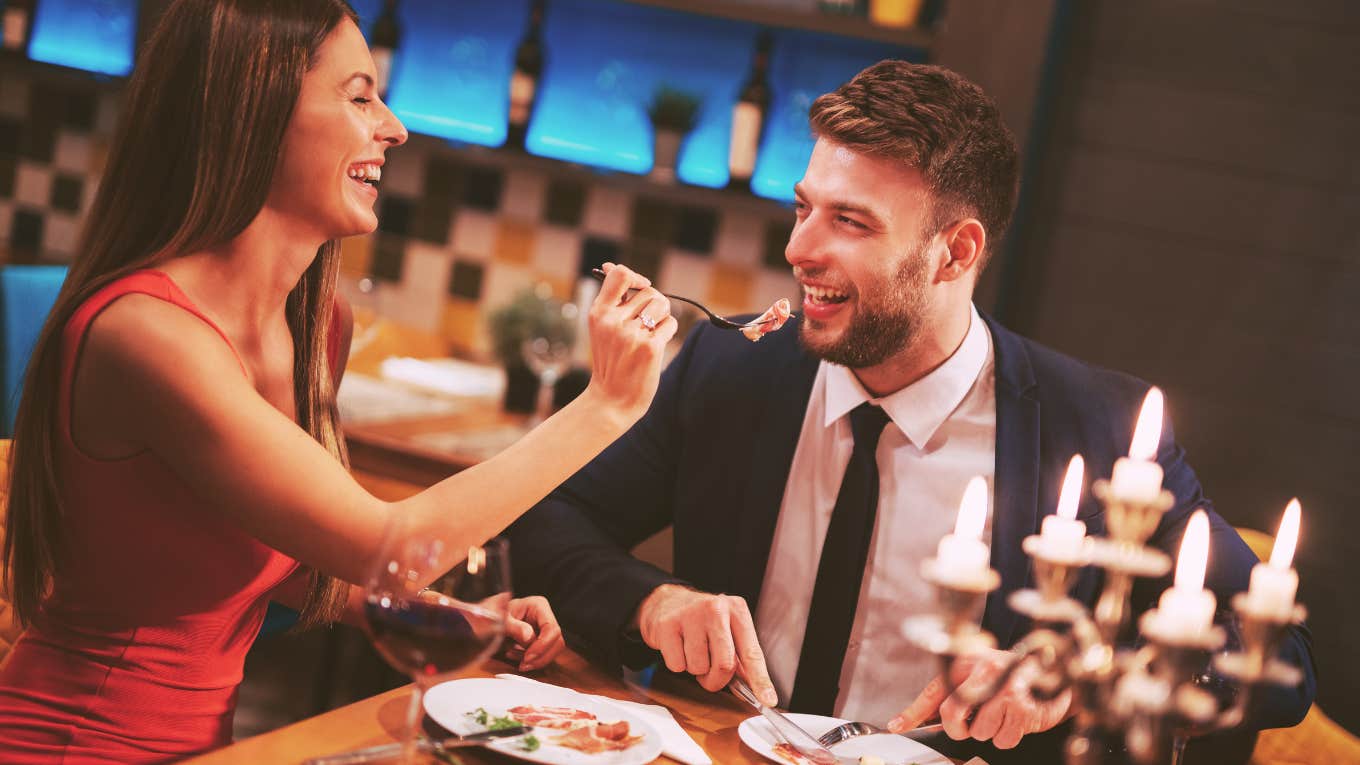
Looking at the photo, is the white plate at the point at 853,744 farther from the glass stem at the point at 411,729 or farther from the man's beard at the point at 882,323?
the man's beard at the point at 882,323

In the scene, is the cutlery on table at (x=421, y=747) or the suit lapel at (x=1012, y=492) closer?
the cutlery on table at (x=421, y=747)

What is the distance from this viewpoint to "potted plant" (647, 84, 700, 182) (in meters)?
3.27

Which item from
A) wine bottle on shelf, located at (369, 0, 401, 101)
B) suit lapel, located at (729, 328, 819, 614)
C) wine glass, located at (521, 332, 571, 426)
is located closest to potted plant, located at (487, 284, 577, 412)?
wine glass, located at (521, 332, 571, 426)

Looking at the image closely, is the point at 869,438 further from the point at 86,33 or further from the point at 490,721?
the point at 86,33

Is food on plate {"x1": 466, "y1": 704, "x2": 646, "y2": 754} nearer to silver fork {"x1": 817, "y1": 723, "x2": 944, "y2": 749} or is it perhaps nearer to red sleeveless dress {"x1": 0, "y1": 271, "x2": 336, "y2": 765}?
silver fork {"x1": 817, "y1": 723, "x2": 944, "y2": 749}

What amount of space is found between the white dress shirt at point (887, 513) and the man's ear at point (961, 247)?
4.6 inches

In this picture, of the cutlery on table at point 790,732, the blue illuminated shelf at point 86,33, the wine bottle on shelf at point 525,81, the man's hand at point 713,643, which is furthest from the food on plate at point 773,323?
the blue illuminated shelf at point 86,33

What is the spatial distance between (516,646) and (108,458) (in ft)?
1.71

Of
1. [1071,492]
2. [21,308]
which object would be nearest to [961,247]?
[1071,492]

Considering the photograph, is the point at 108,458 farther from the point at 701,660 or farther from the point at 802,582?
the point at 802,582

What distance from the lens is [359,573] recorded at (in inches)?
50.2

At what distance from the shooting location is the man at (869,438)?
5.75 ft

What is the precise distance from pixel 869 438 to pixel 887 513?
0.12 metres

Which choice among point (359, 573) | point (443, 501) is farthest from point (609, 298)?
point (359, 573)
